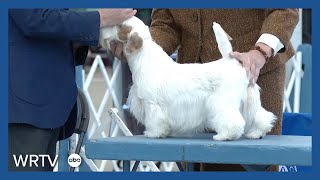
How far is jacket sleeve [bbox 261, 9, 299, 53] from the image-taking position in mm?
1808

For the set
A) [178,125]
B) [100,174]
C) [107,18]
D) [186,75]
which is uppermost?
[107,18]

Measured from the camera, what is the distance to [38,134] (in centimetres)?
162

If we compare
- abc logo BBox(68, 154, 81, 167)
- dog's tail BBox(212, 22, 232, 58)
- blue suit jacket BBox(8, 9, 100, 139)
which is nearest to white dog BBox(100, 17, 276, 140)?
dog's tail BBox(212, 22, 232, 58)

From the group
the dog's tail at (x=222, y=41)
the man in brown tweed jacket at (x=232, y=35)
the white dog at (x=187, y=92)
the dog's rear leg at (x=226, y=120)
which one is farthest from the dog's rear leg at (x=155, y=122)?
the man in brown tweed jacket at (x=232, y=35)

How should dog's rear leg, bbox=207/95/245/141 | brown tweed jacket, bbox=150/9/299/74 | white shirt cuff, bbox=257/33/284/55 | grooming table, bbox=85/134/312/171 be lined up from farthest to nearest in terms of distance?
brown tweed jacket, bbox=150/9/299/74
white shirt cuff, bbox=257/33/284/55
dog's rear leg, bbox=207/95/245/141
grooming table, bbox=85/134/312/171

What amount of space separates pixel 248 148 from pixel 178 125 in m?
0.25

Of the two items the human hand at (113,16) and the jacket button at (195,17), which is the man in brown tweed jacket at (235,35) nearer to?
the jacket button at (195,17)

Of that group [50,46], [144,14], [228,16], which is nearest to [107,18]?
[50,46]

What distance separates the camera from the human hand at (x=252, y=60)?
1.70 metres

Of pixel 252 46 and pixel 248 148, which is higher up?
Answer: pixel 252 46

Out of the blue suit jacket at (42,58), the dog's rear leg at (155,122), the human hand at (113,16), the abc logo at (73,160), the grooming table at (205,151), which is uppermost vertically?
the human hand at (113,16)

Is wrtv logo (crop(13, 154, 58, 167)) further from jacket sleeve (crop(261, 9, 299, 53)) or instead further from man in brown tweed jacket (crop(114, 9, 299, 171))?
jacket sleeve (crop(261, 9, 299, 53))

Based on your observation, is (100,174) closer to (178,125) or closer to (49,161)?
(49,161)

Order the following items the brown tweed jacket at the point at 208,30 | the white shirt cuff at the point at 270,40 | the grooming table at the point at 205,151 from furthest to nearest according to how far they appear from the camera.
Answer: the brown tweed jacket at the point at 208,30 < the white shirt cuff at the point at 270,40 < the grooming table at the point at 205,151
